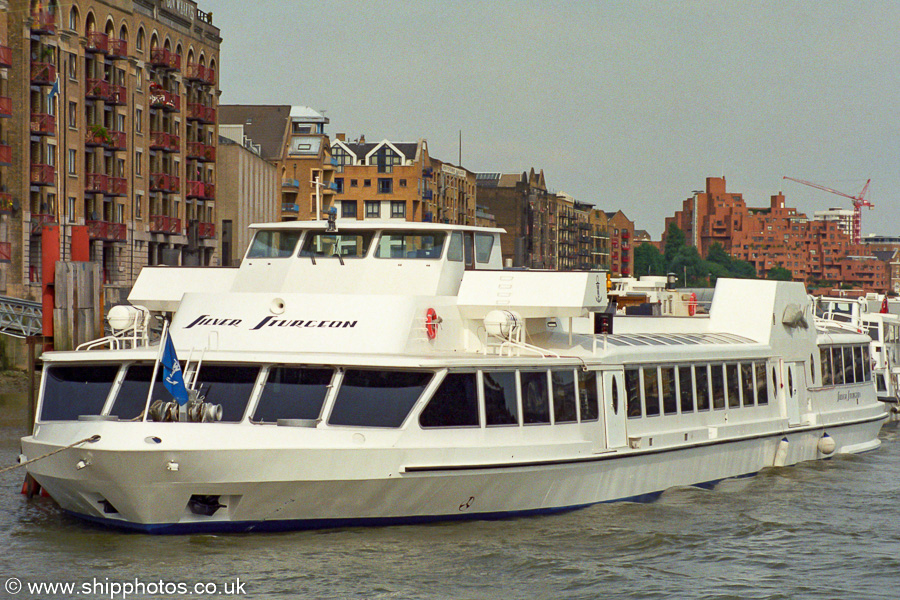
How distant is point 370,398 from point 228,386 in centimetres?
193

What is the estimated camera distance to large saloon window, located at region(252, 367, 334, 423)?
17438 mm

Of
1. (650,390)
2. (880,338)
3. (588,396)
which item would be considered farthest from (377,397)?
(880,338)

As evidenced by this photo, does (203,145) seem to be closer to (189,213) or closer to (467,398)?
(189,213)

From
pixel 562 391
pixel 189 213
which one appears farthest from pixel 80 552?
pixel 189 213

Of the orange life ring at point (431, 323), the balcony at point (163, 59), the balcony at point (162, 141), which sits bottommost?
the orange life ring at point (431, 323)

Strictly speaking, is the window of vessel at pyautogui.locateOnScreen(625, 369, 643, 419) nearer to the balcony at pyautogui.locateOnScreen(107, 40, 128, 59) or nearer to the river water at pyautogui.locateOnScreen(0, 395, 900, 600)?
the river water at pyautogui.locateOnScreen(0, 395, 900, 600)

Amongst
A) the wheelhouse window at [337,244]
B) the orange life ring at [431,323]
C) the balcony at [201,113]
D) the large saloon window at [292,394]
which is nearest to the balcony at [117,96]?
the balcony at [201,113]

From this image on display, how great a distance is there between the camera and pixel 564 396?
19.5 metres

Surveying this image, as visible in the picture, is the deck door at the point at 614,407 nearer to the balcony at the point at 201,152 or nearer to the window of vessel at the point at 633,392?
the window of vessel at the point at 633,392

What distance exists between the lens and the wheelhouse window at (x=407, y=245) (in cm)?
2062

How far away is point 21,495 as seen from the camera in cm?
2159

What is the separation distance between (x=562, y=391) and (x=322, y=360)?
387cm

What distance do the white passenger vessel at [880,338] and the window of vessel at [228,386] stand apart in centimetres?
2587

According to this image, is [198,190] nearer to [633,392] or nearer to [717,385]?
[717,385]
